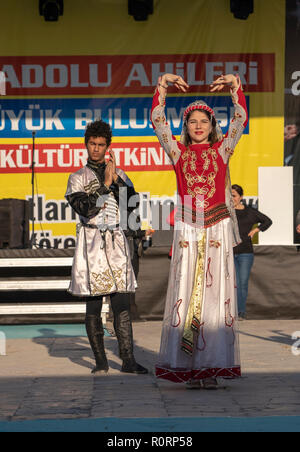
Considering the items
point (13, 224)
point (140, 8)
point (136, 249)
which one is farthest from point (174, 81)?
point (140, 8)

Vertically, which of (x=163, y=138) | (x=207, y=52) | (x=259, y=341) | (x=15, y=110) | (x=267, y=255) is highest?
(x=207, y=52)

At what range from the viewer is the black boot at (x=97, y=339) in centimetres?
624

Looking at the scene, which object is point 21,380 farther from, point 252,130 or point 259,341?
point 252,130

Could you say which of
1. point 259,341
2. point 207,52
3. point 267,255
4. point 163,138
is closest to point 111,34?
point 207,52

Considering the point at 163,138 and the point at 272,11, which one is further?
the point at 272,11

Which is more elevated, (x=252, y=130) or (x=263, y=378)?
(x=252, y=130)

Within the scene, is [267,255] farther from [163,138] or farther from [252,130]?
[163,138]

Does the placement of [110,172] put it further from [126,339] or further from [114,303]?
[126,339]

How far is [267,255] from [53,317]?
2.74m

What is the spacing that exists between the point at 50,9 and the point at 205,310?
756cm

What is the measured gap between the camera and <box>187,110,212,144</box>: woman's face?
5.63 meters
